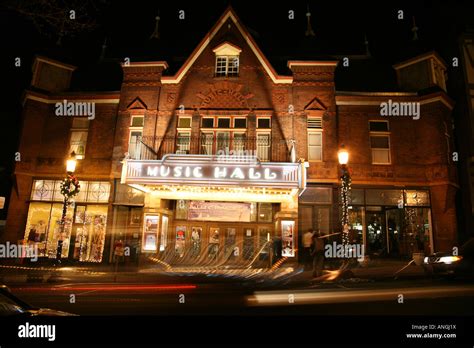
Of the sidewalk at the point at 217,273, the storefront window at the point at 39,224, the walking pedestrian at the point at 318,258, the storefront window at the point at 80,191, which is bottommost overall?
the sidewalk at the point at 217,273

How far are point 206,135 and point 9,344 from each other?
15857mm

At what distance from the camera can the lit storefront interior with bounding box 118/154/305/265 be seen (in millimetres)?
14922

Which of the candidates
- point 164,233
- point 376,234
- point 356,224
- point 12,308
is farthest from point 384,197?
point 12,308

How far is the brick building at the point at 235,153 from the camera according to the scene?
58.1ft

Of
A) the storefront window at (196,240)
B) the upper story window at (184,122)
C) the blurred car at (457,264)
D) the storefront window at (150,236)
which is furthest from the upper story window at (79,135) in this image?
the blurred car at (457,264)

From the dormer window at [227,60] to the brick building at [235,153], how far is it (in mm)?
78

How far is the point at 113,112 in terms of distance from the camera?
20.0m

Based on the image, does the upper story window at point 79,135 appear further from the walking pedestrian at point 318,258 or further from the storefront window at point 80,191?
the walking pedestrian at point 318,258

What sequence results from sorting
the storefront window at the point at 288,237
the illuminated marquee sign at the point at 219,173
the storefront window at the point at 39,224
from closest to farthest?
the illuminated marquee sign at the point at 219,173, the storefront window at the point at 288,237, the storefront window at the point at 39,224

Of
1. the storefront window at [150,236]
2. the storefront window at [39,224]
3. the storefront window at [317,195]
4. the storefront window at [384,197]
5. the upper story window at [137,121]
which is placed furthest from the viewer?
the upper story window at [137,121]

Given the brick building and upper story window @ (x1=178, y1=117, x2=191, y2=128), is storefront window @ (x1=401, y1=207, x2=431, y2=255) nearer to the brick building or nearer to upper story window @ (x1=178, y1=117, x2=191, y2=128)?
the brick building

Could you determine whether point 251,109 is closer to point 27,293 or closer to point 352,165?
point 352,165

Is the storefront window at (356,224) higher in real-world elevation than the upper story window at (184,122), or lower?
lower

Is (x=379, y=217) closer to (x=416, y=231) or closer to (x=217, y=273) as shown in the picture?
(x=416, y=231)
